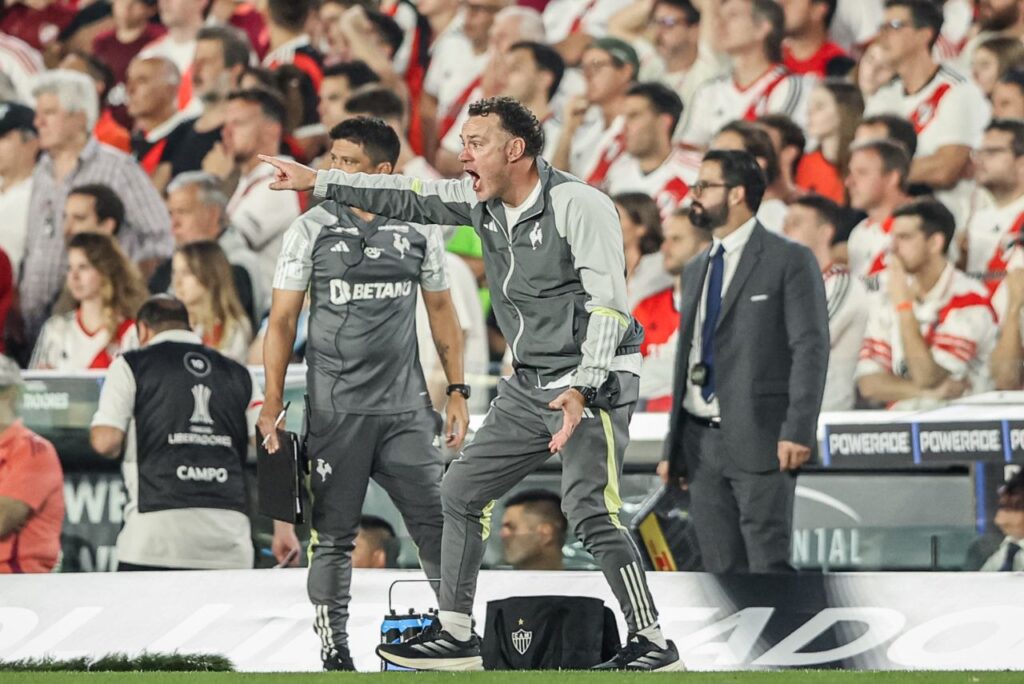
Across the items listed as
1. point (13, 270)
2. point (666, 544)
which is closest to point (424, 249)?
point (666, 544)

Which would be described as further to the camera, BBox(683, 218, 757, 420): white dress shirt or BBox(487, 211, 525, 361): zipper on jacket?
BBox(683, 218, 757, 420): white dress shirt

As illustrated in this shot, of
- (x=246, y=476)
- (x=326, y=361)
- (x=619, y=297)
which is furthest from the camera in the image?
(x=246, y=476)

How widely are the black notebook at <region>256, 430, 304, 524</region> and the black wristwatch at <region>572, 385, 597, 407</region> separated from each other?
5.12ft

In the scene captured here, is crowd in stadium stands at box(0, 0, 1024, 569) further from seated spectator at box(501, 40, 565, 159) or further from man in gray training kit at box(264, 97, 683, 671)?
man in gray training kit at box(264, 97, 683, 671)

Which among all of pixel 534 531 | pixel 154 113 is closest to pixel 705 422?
pixel 534 531

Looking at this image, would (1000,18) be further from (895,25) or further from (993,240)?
(993,240)

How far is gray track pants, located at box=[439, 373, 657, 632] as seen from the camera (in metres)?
4.62

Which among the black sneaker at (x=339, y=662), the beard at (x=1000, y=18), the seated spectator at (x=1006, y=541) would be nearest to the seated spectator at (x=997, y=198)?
the beard at (x=1000, y=18)

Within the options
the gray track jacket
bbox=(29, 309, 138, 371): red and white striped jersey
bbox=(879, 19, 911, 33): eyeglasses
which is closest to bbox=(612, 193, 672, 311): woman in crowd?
bbox=(879, 19, 911, 33): eyeglasses

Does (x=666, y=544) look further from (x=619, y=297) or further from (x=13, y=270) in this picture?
(x=13, y=270)

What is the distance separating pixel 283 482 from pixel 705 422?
5.65 feet

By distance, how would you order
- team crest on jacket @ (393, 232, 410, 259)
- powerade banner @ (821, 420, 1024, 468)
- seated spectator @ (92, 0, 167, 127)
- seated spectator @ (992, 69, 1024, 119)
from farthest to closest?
seated spectator @ (92, 0, 167, 127) → seated spectator @ (992, 69, 1024, 119) → powerade banner @ (821, 420, 1024, 468) → team crest on jacket @ (393, 232, 410, 259)

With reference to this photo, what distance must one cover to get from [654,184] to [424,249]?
2927mm

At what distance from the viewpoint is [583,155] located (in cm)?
883
